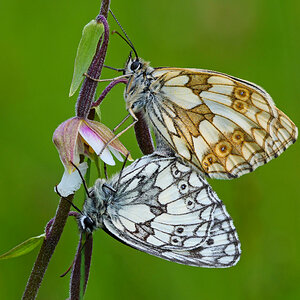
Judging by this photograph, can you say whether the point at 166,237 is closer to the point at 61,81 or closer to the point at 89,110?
the point at 89,110

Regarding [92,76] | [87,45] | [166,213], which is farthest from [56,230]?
[87,45]

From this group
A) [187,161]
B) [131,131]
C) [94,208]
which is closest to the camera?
[94,208]

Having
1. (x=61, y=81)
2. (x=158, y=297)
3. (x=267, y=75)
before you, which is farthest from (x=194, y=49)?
(x=158, y=297)

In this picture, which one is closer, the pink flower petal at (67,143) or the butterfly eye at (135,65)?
the pink flower petal at (67,143)

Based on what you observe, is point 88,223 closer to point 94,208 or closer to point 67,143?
point 94,208

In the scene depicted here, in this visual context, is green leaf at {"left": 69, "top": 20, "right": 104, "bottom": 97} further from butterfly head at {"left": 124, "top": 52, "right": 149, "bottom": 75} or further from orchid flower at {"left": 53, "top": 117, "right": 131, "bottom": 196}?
butterfly head at {"left": 124, "top": 52, "right": 149, "bottom": 75}

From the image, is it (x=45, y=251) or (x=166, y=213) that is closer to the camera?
(x=45, y=251)

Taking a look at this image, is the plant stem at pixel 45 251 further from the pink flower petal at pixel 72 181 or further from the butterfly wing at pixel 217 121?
the butterfly wing at pixel 217 121

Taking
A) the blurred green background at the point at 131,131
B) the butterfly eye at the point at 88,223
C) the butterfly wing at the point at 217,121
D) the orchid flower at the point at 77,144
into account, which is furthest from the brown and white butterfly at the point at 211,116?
the blurred green background at the point at 131,131
